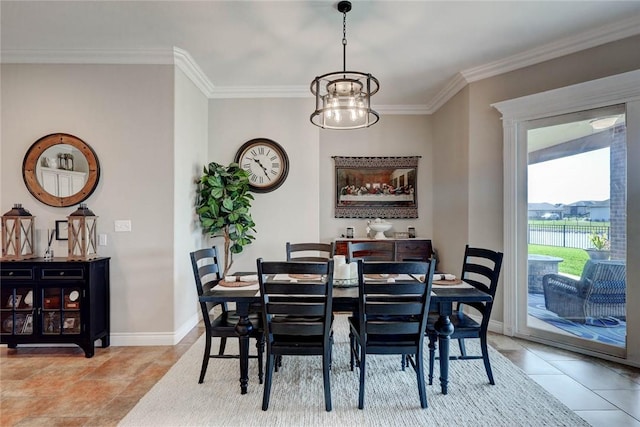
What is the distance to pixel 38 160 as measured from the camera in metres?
3.30

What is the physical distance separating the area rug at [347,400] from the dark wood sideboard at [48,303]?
1.03 metres

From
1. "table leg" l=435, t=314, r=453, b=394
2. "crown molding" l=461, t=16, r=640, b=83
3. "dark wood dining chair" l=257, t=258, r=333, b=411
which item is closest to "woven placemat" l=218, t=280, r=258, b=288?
"dark wood dining chair" l=257, t=258, r=333, b=411

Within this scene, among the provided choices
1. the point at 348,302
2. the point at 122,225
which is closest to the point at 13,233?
the point at 122,225

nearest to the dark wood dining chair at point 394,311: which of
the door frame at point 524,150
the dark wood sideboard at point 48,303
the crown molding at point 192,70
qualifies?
the door frame at point 524,150

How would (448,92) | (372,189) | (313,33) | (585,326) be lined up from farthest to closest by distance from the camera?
1. (372,189)
2. (448,92)
3. (585,326)
4. (313,33)

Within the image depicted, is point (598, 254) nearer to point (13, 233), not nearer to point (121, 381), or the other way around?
point (121, 381)

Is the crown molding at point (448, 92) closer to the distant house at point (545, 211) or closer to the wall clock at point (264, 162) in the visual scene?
the distant house at point (545, 211)

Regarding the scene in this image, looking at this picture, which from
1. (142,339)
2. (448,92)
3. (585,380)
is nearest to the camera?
(585,380)

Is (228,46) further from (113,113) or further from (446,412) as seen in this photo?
(446,412)

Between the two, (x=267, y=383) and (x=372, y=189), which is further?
(x=372, y=189)

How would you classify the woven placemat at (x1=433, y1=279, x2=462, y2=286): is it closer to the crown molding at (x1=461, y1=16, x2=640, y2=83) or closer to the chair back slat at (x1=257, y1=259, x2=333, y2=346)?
the chair back slat at (x1=257, y1=259, x2=333, y2=346)

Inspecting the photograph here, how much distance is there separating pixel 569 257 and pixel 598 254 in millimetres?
231

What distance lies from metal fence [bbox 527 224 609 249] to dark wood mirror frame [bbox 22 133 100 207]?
14.8 ft

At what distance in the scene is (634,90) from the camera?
9.37 ft
